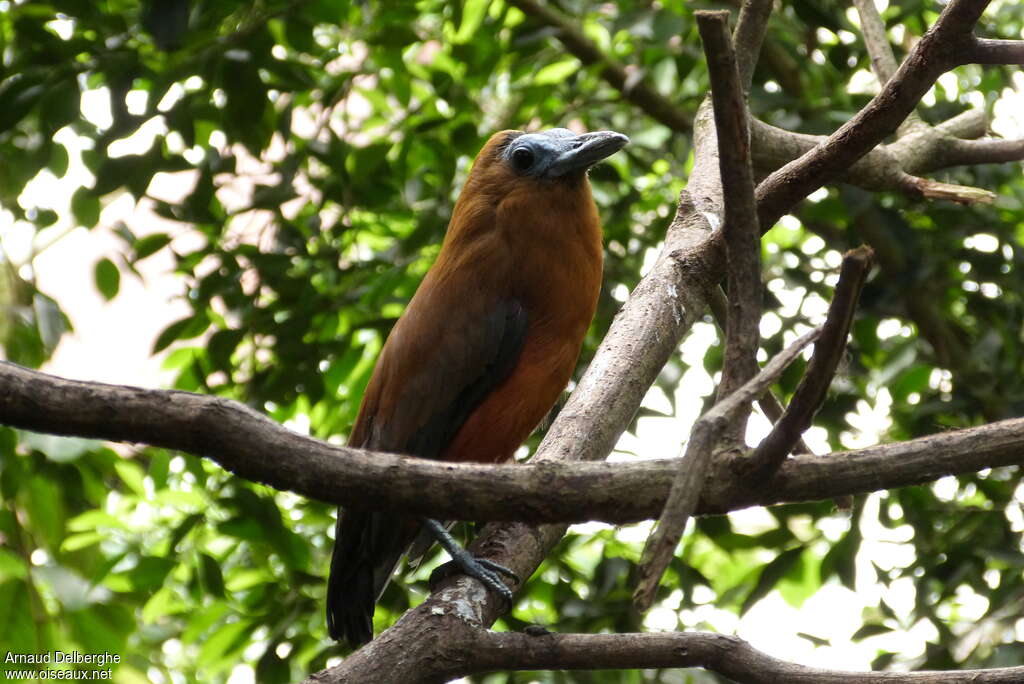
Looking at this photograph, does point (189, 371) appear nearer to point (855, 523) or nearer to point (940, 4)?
point (855, 523)

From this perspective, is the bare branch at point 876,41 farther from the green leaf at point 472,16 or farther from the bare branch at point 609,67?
the green leaf at point 472,16

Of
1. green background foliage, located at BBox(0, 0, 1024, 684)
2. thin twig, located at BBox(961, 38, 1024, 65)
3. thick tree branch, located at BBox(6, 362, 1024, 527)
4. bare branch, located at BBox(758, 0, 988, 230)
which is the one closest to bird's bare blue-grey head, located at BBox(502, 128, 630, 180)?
green background foliage, located at BBox(0, 0, 1024, 684)

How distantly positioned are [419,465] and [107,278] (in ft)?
7.91

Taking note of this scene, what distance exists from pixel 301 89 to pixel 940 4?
2020mm

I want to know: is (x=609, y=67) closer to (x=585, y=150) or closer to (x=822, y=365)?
(x=585, y=150)

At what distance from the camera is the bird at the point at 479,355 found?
3.02m

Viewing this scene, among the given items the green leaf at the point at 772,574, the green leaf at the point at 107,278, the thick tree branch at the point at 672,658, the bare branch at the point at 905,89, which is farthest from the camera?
the green leaf at the point at 107,278

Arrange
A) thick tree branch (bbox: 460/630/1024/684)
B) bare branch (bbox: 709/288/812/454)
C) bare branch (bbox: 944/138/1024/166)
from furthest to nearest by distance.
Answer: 1. bare branch (bbox: 944/138/1024/166)
2. bare branch (bbox: 709/288/812/454)
3. thick tree branch (bbox: 460/630/1024/684)

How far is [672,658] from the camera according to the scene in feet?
6.25

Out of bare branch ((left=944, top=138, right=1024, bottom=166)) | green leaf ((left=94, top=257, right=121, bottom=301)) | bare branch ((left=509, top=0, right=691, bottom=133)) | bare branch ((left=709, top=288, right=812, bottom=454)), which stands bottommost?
bare branch ((left=709, top=288, right=812, bottom=454))

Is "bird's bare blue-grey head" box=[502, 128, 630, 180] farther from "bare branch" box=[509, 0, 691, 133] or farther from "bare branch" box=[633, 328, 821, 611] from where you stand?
"bare branch" box=[633, 328, 821, 611]

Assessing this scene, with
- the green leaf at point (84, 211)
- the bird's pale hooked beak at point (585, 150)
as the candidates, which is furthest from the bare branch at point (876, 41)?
the green leaf at point (84, 211)

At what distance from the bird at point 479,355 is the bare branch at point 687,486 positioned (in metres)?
1.53

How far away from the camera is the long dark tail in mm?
2938
